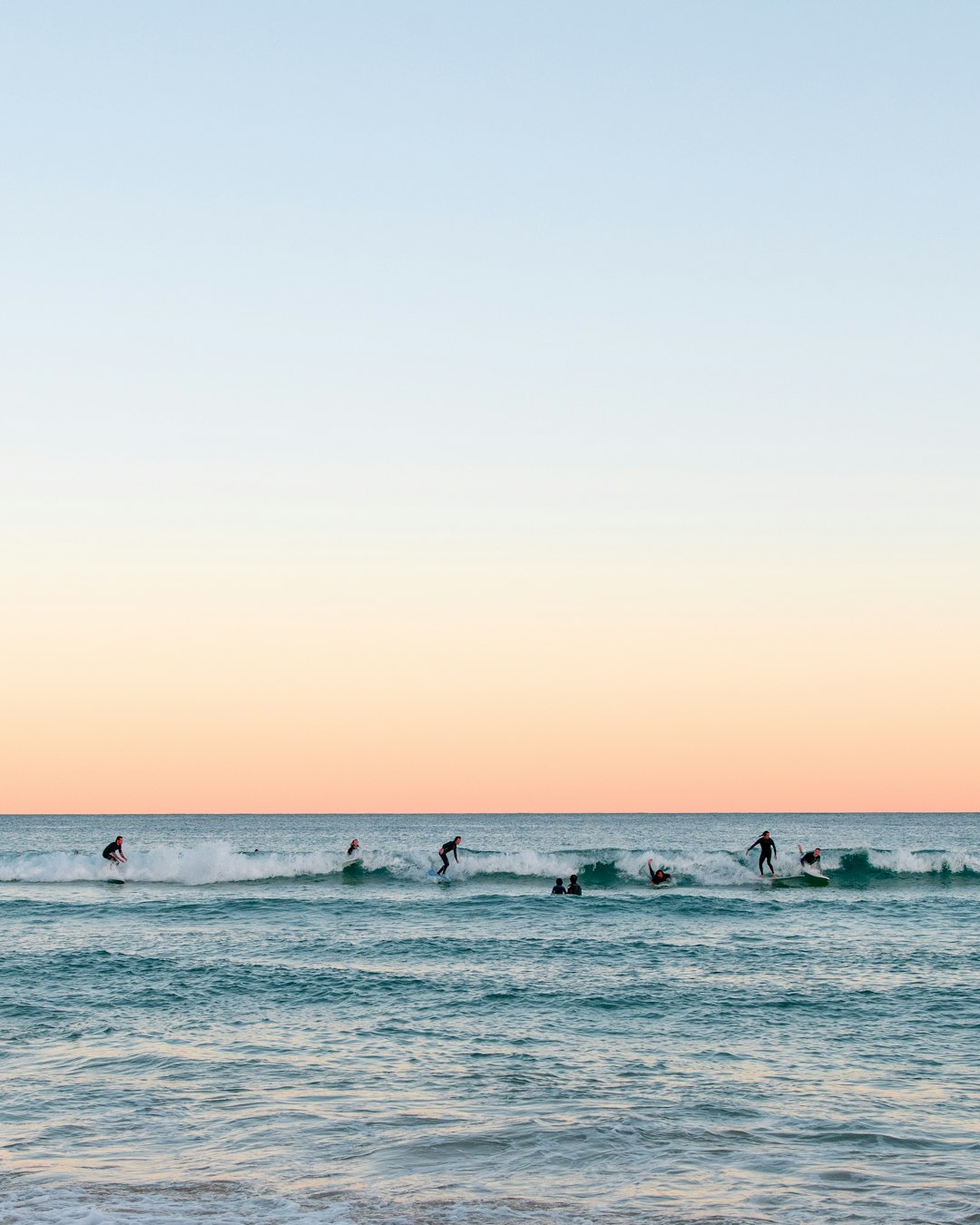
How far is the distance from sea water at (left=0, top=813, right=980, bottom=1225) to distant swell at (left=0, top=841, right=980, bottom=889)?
15.7m

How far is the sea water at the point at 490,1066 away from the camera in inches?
372

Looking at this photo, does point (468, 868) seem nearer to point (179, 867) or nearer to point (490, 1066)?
point (179, 867)

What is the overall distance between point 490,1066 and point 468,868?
35925 millimetres

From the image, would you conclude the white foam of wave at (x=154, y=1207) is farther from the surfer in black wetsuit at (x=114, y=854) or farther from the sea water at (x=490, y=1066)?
the surfer in black wetsuit at (x=114, y=854)

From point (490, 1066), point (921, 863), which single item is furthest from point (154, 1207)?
point (921, 863)

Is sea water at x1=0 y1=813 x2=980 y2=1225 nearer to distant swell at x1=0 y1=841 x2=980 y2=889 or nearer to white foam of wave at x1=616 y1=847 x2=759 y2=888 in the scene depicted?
white foam of wave at x1=616 y1=847 x2=759 y2=888

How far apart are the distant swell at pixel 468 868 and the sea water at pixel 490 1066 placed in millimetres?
Answer: 15738

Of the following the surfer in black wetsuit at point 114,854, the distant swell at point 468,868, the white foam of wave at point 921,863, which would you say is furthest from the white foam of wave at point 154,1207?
the white foam of wave at point 921,863

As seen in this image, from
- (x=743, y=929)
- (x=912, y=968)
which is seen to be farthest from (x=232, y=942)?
(x=912, y=968)

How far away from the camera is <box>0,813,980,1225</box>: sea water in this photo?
9.45 m

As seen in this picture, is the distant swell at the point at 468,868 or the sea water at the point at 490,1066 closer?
the sea water at the point at 490,1066

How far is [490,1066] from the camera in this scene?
13.9m

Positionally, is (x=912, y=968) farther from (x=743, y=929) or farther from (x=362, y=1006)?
(x=362, y=1006)

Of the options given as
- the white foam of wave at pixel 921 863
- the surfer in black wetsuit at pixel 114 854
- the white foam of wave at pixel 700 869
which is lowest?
the white foam of wave at pixel 921 863
